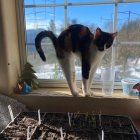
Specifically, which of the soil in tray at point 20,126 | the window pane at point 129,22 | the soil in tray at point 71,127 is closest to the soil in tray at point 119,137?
the soil in tray at point 71,127

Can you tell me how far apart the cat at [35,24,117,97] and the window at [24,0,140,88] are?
0.16 meters

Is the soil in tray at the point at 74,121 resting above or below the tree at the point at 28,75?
below

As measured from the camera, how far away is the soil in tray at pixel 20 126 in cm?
94

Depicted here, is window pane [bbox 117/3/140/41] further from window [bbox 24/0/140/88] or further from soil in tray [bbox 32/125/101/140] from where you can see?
soil in tray [bbox 32/125/101/140]

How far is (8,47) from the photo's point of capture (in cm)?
131

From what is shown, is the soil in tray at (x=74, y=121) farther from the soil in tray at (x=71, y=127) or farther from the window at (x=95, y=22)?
the window at (x=95, y=22)

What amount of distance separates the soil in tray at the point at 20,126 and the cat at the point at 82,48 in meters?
0.30

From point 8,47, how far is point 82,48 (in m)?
0.46

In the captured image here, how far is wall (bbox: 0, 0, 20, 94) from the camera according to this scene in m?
1.26

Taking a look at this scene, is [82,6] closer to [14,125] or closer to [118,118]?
[118,118]

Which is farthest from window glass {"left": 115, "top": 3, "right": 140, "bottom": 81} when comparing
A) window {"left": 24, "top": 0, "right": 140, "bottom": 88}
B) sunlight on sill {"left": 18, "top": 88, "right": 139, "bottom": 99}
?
sunlight on sill {"left": 18, "top": 88, "right": 139, "bottom": 99}

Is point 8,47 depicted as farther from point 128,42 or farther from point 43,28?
point 128,42

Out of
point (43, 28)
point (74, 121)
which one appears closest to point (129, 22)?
point (43, 28)

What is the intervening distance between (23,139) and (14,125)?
0.15 meters
